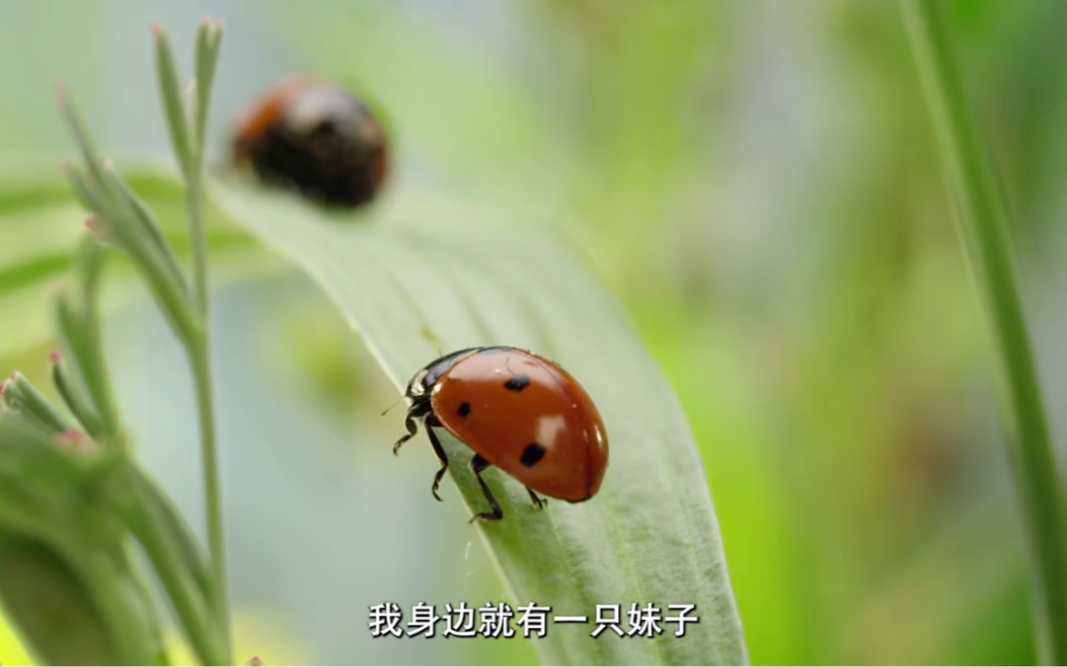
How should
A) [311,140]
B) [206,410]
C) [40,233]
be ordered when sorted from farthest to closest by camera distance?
1. [311,140]
2. [40,233]
3. [206,410]

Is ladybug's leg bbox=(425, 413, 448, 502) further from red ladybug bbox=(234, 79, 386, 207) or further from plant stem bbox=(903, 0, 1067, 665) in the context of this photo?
red ladybug bbox=(234, 79, 386, 207)

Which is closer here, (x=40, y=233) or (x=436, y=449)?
(x=436, y=449)

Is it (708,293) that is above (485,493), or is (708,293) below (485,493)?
above

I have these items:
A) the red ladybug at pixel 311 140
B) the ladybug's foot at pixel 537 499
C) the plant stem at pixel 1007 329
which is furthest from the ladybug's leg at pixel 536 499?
the red ladybug at pixel 311 140

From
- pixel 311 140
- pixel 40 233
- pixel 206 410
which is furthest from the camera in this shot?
pixel 311 140

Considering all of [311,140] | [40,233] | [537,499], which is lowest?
[537,499]

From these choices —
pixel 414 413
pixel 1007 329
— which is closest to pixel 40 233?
pixel 414 413

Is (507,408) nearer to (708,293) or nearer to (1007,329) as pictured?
(1007,329)

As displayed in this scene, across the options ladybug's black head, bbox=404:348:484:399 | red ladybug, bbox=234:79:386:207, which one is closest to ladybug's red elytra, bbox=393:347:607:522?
ladybug's black head, bbox=404:348:484:399
